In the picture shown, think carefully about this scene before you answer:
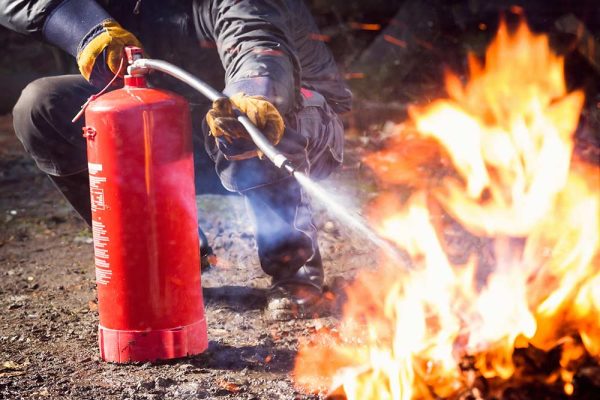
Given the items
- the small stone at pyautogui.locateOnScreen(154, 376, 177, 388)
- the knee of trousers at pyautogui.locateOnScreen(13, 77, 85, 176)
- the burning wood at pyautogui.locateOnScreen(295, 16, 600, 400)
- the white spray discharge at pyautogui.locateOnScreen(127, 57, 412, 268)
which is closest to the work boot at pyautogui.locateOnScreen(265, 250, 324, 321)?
the burning wood at pyautogui.locateOnScreen(295, 16, 600, 400)

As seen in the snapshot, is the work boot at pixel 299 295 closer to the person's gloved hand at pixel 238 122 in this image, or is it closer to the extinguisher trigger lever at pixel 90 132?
the person's gloved hand at pixel 238 122

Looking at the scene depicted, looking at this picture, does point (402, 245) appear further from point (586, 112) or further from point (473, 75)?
point (473, 75)

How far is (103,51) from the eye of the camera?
3.15 m

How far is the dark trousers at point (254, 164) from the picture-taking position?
3439 mm

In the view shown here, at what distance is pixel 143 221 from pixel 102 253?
222mm

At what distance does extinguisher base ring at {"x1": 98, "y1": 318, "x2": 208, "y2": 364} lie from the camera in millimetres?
2955

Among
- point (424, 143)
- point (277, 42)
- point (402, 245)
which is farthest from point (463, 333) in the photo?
point (424, 143)

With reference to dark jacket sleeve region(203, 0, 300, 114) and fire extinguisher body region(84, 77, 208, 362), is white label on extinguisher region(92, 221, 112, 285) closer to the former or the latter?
fire extinguisher body region(84, 77, 208, 362)

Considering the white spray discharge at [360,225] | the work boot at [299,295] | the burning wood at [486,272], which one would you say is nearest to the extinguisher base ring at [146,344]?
the burning wood at [486,272]

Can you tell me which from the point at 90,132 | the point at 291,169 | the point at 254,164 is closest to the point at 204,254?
the point at 254,164

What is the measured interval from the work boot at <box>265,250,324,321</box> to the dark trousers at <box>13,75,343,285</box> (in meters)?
0.01

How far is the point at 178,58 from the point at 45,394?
175 cm

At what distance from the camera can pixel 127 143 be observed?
9.20 ft

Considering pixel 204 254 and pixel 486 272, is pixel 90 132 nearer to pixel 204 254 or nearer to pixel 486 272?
pixel 204 254
